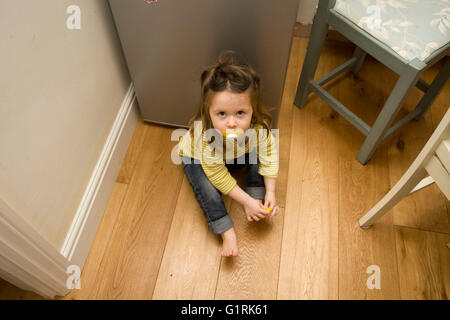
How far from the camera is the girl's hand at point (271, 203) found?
104 cm

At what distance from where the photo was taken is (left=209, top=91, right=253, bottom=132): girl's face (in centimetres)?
85

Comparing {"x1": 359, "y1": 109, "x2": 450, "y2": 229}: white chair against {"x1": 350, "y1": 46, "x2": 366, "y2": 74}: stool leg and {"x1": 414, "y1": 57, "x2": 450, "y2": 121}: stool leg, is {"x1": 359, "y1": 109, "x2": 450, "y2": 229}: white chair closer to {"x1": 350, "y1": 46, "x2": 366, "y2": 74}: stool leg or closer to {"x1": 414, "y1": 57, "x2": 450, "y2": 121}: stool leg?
{"x1": 414, "y1": 57, "x2": 450, "y2": 121}: stool leg

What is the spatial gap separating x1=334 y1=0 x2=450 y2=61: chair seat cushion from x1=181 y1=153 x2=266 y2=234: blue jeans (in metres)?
0.52

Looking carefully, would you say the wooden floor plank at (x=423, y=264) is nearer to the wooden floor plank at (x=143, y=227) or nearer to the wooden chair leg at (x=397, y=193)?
the wooden chair leg at (x=397, y=193)

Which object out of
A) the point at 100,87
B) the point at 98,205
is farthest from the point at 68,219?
the point at 100,87

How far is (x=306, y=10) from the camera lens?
146cm

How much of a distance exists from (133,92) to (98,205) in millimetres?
413

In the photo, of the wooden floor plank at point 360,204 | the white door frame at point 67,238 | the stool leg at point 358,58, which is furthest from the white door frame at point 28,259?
the stool leg at point 358,58

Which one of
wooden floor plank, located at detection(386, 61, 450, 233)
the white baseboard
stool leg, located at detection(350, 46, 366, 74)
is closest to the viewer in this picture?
the white baseboard

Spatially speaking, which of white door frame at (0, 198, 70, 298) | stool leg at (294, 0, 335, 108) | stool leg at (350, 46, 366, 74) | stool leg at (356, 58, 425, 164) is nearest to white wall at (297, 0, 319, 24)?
stool leg at (350, 46, 366, 74)

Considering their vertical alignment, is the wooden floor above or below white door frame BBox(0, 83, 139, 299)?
below

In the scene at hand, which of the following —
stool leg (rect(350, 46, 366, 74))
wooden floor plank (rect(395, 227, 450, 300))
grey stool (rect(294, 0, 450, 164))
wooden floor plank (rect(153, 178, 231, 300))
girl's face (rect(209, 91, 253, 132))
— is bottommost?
wooden floor plank (rect(395, 227, 450, 300))

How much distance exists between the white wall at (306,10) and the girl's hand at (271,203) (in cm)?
84
